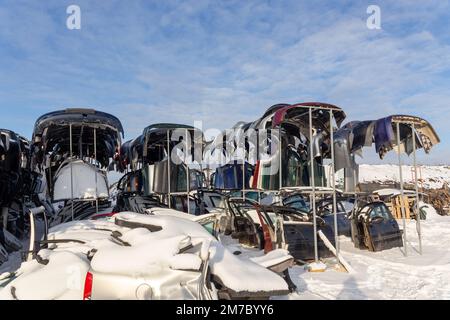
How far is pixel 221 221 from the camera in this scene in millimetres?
8289

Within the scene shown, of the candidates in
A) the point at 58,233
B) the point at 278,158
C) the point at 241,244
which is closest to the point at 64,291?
the point at 58,233

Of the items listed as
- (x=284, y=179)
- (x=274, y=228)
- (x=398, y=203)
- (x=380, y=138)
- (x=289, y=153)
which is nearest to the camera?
(x=274, y=228)

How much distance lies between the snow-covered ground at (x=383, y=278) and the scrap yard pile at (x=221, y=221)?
0.11ft

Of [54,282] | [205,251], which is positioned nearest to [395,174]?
[205,251]

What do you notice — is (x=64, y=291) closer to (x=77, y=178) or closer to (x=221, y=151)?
(x=77, y=178)

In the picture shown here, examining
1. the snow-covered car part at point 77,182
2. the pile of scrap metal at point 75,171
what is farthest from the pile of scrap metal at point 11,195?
the snow-covered car part at point 77,182

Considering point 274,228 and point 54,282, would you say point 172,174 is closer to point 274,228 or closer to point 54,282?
point 274,228

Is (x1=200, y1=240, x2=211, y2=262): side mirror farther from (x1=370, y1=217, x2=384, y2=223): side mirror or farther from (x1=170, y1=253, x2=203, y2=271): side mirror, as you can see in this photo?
(x1=370, y1=217, x2=384, y2=223): side mirror

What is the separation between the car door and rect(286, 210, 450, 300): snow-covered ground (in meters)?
0.19

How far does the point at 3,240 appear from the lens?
342 inches

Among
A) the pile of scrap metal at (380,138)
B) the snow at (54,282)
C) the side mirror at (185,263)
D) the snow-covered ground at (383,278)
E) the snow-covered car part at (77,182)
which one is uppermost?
the pile of scrap metal at (380,138)

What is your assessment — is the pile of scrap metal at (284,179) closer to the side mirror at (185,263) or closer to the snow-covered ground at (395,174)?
the side mirror at (185,263)

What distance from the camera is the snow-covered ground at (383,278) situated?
5.93 m

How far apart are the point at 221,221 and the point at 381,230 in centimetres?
425
